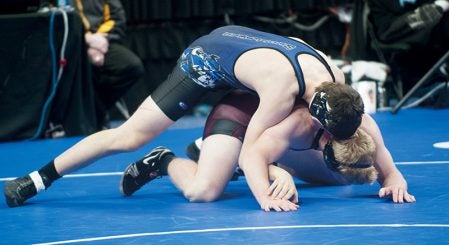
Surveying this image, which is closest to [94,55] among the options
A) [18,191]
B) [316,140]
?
[18,191]

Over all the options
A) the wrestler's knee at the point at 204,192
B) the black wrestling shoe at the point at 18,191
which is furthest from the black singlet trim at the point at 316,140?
the black wrestling shoe at the point at 18,191

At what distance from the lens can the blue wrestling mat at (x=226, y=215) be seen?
3816 millimetres

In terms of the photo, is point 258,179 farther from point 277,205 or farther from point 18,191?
point 18,191

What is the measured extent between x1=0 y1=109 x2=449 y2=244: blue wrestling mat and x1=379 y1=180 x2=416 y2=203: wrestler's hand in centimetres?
4

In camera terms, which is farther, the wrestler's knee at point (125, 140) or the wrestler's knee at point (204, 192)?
the wrestler's knee at point (125, 140)

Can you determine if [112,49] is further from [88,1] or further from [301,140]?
[301,140]

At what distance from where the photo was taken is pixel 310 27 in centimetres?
942

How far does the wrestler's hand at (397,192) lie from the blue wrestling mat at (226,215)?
42 mm

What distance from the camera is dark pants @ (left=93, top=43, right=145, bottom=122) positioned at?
7.76 meters

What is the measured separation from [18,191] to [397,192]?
1.74 meters

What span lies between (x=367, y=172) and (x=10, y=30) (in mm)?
3778

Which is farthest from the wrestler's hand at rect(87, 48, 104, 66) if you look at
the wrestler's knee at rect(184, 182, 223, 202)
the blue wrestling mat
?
the wrestler's knee at rect(184, 182, 223, 202)

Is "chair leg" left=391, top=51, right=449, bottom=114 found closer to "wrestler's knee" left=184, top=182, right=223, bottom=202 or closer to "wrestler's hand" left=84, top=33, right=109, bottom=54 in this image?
"wrestler's hand" left=84, top=33, right=109, bottom=54

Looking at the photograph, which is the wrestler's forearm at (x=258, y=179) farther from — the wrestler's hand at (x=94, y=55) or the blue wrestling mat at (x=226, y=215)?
the wrestler's hand at (x=94, y=55)
